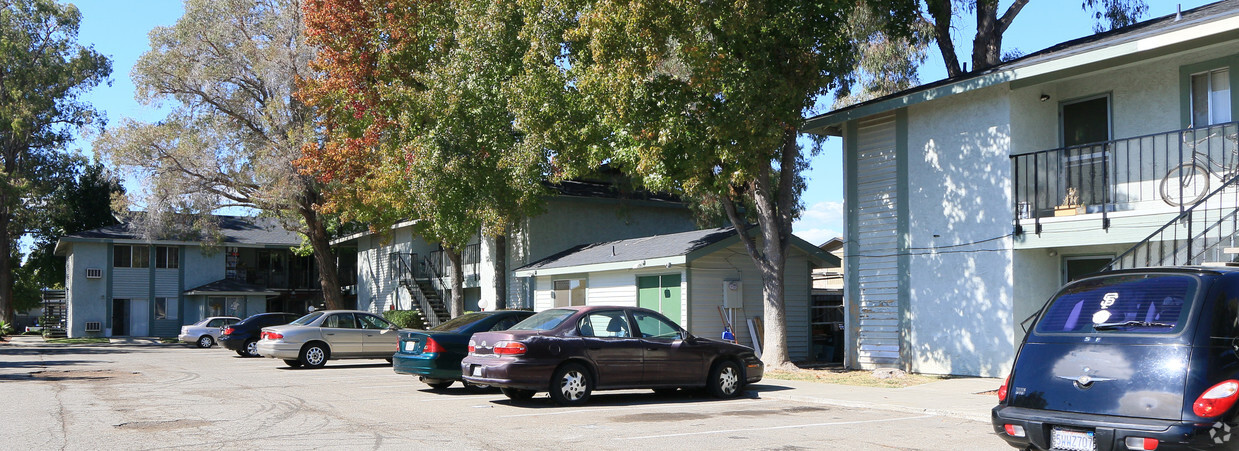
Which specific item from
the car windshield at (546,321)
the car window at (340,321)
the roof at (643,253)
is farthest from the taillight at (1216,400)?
the car window at (340,321)

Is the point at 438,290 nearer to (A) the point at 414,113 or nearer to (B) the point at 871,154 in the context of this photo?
(A) the point at 414,113

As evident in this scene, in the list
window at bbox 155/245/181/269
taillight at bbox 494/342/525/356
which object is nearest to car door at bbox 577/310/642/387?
taillight at bbox 494/342/525/356

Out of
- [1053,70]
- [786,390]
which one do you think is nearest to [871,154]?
[1053,70]

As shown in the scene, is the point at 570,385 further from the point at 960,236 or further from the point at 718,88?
the point at 960,236

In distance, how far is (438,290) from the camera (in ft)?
121

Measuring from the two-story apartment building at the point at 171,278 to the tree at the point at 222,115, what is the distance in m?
10.5

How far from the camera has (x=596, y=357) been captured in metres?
13.3

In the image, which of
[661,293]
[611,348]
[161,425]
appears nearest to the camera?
[161,425]

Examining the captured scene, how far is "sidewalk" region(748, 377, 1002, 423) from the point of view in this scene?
12578 millimetres

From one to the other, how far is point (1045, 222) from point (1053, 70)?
8.09 feet

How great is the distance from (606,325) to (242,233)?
4452cm

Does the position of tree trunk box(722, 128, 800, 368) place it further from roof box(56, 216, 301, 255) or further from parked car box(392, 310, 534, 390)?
roof box(56, 216, 301, 255)

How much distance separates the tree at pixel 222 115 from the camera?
3422 centimetres

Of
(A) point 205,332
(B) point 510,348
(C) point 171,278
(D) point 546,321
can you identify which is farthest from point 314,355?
(C) point 171,278
